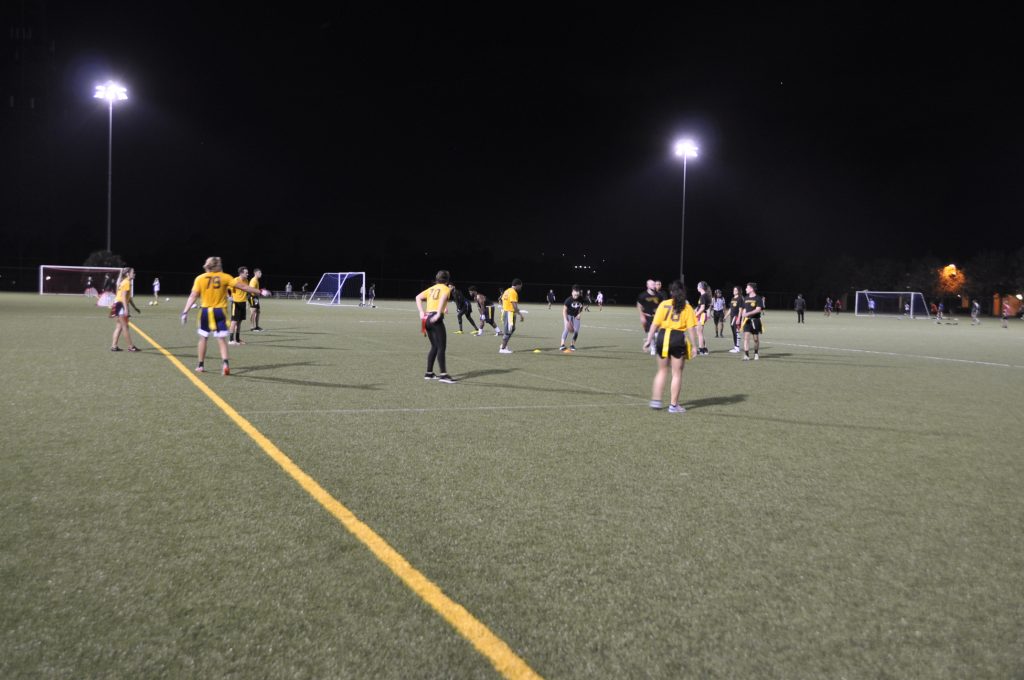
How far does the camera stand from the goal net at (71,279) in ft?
192

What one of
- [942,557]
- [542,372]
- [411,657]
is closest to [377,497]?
[411,657]

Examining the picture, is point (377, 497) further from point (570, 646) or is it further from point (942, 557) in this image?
point (942, 557)

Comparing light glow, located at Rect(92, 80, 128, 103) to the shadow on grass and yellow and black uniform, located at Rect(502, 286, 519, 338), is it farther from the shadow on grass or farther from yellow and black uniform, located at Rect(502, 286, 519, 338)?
the shadow on grass

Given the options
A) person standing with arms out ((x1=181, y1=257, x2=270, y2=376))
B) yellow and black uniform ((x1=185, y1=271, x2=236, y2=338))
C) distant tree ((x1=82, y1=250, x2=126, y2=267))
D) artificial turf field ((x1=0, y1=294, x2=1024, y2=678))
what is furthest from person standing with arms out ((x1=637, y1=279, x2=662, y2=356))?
distant tree ((x1=82, y1=250, x2=126, y2=267))

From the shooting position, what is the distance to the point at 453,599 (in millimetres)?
3723

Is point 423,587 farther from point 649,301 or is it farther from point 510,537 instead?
point 649,301

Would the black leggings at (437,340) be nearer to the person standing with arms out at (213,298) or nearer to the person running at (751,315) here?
the person standing with arms out at (213,298)

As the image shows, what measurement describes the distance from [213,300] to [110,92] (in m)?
48.7

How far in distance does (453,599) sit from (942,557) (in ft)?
9.38

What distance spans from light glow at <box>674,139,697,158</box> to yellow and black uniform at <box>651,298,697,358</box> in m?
49.1

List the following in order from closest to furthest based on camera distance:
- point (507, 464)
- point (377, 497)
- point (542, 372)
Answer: point (377, 497) → point (507, 464) → point (542, 372)

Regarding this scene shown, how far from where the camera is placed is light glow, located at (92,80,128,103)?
52188 mm

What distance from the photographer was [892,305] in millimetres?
77562

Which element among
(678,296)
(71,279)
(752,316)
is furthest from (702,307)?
(71,279)
